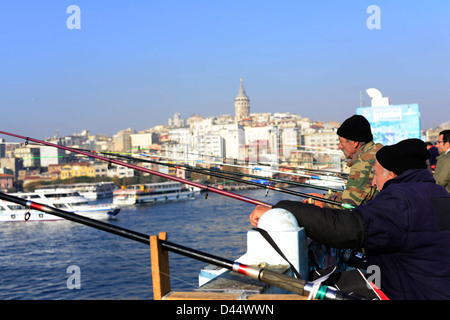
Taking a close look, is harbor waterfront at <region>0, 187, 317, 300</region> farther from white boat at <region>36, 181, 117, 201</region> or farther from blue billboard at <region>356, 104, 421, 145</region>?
white boat at <region>36, 181, 117, 201</region>

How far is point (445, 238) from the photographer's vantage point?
1.64 meters

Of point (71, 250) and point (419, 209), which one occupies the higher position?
point (419, 209)

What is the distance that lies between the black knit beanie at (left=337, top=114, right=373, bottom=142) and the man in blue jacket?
1.39m

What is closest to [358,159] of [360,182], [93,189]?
[360,182]

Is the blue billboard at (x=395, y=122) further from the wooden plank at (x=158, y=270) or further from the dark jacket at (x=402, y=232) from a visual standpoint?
the wooden plank at (x=158, y=270)

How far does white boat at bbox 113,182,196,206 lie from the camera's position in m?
56.8

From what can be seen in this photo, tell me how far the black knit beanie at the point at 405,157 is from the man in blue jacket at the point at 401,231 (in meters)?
0.05

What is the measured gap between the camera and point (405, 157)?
1819 millimetres

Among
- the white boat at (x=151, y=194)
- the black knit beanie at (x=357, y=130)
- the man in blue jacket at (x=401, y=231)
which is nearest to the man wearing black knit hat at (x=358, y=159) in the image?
the black knit beanie at (x=357, y=130)

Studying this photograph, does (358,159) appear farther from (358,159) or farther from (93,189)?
(93,189)
